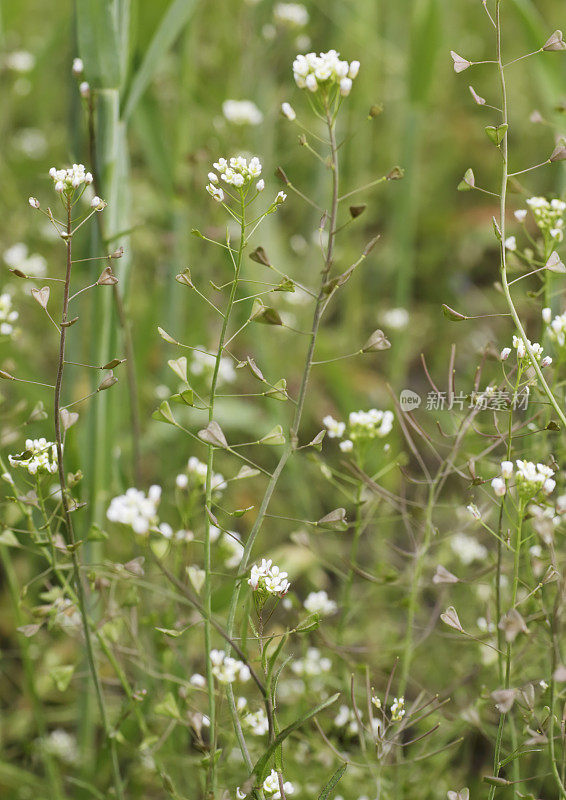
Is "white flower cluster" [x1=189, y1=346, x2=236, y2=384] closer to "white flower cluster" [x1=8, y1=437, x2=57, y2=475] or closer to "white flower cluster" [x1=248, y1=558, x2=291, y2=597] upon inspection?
"white flower cluster" [x1=8, y1=437, x2=57, y2=475]

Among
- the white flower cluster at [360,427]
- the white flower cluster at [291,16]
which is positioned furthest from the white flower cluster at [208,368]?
the white flower cluster at [291,16]

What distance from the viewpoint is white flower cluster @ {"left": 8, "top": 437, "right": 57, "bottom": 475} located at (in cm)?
71

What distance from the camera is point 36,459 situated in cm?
72

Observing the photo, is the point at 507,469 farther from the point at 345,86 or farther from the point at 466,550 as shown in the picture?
the point at 466,550

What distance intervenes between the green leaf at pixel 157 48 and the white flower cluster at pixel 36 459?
0.52 m

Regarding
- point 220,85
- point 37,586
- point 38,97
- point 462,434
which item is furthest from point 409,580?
point 38,97

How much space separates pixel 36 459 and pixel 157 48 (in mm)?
651

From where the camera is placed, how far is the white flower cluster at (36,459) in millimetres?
711

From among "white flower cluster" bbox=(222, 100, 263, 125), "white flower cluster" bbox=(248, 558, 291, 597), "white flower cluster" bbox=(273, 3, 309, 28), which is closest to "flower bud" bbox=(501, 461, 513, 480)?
"white flower cluster" bbox=(248, 558, 291, 597)

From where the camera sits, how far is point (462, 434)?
0.86 metres

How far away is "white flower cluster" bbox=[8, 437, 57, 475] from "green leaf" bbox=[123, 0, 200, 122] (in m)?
0.52

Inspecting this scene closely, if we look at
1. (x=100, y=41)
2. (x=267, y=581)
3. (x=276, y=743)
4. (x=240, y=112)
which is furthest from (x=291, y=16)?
(x=276, y=743)

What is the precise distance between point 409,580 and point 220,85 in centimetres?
149

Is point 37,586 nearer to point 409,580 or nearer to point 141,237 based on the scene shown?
point 409,580
